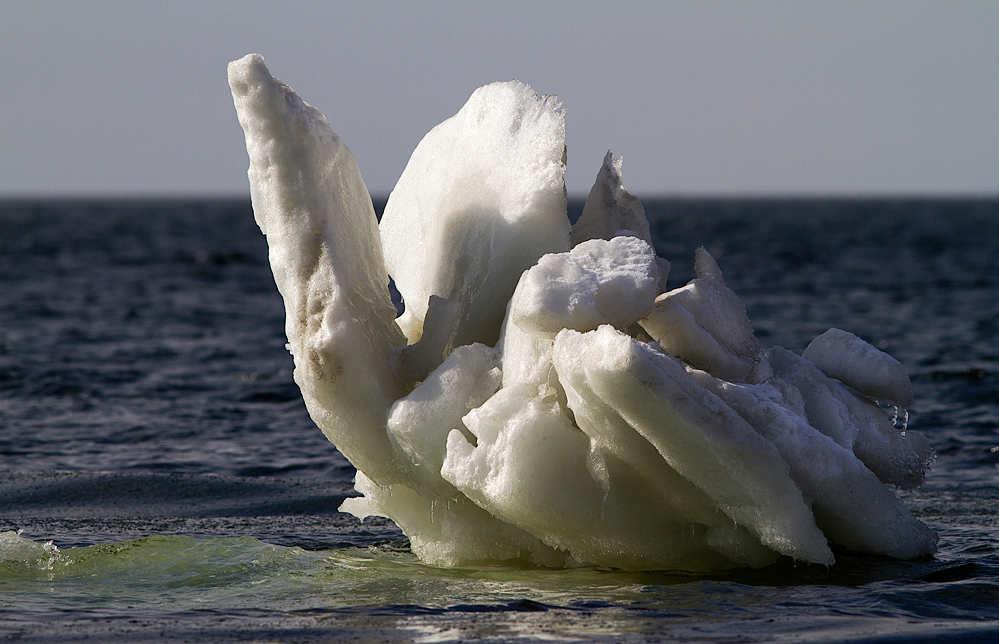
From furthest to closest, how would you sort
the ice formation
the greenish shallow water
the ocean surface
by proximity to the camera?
the ice formation
the ocean surface
the greenish shallow water

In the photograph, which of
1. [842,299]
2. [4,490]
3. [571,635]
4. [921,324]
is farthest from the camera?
[842,299]

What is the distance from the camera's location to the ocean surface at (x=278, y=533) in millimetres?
4230

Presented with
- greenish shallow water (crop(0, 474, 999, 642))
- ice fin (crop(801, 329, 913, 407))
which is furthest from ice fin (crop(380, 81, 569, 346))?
ice fin (crop(801, 329, 913, 407))

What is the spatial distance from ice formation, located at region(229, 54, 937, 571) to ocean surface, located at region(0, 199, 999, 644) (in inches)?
10.8

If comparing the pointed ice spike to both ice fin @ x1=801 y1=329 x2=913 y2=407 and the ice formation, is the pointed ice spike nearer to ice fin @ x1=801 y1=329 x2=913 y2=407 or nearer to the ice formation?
the ice formation

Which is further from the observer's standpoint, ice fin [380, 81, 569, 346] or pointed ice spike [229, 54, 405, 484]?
ice fin [380, 81, 569, 346]

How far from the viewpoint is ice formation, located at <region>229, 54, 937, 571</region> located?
14.4ft

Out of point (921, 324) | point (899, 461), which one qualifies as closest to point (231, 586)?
point (899, 461)

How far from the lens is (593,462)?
4570 millimetres

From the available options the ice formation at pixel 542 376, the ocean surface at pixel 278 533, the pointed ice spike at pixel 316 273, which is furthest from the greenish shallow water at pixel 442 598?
the pointed ice spike at pixel 316 273

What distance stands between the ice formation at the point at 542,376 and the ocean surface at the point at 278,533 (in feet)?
0.90

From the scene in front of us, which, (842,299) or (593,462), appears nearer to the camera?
(593,462)

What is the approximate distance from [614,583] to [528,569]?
0.53m

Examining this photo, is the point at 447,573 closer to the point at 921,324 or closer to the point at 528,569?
the point at 528,569
